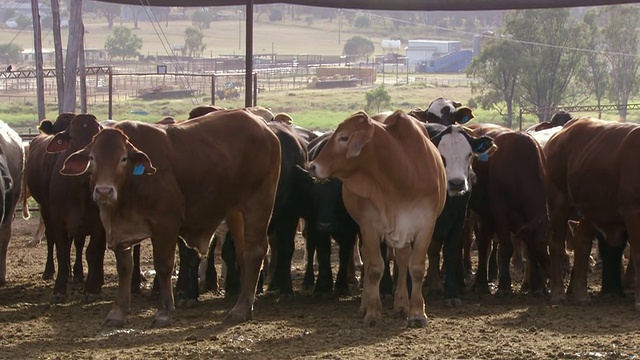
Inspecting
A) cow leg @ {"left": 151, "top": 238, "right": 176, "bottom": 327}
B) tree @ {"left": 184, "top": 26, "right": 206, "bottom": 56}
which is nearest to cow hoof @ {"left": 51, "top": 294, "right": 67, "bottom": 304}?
cow leg @ {"left": 151, "top": 238, "right": 176, "bottom": 327}

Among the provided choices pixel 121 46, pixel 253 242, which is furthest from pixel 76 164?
pixel 121 46

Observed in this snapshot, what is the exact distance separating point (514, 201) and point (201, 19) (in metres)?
114

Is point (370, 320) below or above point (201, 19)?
above

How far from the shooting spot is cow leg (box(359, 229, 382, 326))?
920 cm

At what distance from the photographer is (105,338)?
335 inches

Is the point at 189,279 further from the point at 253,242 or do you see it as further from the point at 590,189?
the point at 590,189

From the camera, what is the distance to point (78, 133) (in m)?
10.4

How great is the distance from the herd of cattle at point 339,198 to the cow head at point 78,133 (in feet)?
0.05

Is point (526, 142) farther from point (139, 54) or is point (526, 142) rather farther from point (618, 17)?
point (139, 54)

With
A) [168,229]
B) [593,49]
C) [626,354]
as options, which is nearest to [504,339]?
[626,354]

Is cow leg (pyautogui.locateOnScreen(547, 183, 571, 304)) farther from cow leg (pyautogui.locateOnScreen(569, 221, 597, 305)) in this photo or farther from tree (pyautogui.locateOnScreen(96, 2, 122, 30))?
tree (pyautogui.locateOnScreen(96, 2, 122, 30))

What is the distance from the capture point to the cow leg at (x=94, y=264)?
10570mm

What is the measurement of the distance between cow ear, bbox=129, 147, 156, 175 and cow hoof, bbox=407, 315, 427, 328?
90.8 inches

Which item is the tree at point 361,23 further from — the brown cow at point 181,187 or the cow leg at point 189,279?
the brown cow at point 181,187
